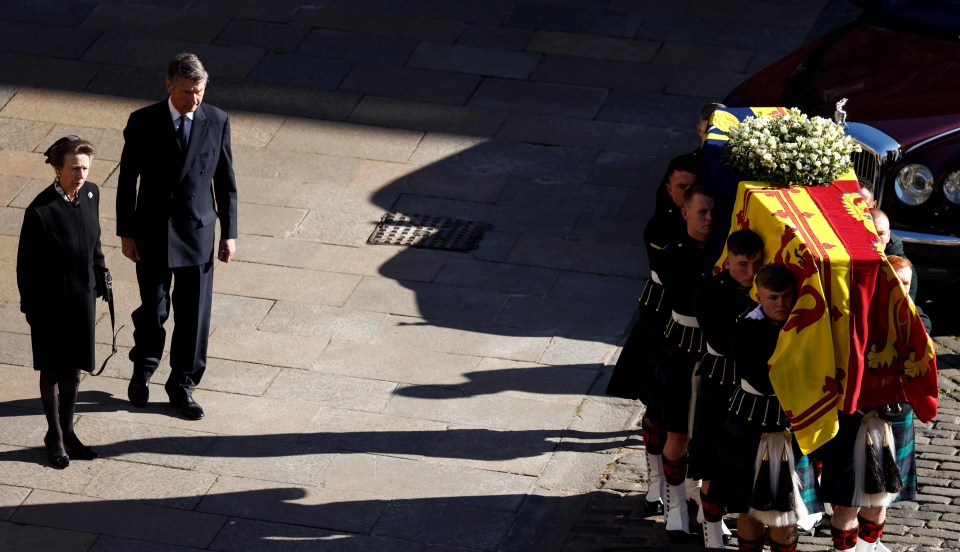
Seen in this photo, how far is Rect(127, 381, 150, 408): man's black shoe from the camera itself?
8.36 metres

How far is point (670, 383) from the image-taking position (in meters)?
7.05

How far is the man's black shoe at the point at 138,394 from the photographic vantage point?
836 cm

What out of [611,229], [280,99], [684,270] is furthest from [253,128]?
[684,270]

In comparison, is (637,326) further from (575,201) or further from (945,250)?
(575,201)

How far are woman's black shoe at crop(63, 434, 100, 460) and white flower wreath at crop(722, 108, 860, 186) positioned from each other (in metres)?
3.72

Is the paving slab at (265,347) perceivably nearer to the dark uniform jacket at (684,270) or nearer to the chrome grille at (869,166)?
the dark uniform jacket at (684,270)

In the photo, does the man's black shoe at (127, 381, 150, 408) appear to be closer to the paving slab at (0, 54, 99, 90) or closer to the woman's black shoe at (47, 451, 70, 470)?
the woman's black shoe at (47, 451, 70, 470)

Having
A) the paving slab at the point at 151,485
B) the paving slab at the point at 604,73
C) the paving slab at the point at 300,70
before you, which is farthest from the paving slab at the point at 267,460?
the paving slab at the point at 604,73

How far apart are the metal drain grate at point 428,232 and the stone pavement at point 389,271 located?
0.36 ft

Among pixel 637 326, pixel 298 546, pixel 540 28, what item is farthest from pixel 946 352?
pixel 540 28

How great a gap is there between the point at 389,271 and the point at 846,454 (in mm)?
4141

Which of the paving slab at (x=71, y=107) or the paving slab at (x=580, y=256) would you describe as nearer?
the paving slab at (x=580, y=256)

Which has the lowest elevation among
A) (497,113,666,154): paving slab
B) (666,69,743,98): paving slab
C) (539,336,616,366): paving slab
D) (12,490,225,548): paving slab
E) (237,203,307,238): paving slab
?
(666,69,743,98): paving slab

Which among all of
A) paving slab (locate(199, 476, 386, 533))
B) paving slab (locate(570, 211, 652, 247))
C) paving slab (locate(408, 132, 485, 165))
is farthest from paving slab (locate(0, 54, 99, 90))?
paving slab (locate(199, 476, 386, 533))
